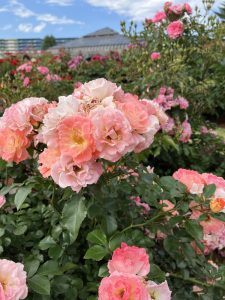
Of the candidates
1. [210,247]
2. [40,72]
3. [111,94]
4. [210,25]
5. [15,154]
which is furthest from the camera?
[40,72]

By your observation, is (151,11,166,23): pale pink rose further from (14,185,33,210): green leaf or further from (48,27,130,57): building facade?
(48,27,130,57): building facade

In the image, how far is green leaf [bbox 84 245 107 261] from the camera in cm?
115

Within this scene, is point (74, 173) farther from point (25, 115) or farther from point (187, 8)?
point (187, 8)

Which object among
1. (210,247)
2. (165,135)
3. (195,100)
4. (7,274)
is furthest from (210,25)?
(7,274)

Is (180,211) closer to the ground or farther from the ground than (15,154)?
closer to the ground

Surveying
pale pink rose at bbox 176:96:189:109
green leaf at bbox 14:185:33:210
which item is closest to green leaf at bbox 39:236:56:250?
green leaf at bbox 14:185:33:210

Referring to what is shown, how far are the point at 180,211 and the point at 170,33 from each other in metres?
3.48

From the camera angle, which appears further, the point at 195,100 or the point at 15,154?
the point at 195,100

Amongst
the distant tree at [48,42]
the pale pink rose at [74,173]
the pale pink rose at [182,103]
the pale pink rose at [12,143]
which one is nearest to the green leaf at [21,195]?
the pale pink rose at [12,143]

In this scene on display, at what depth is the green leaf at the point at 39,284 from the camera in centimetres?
108

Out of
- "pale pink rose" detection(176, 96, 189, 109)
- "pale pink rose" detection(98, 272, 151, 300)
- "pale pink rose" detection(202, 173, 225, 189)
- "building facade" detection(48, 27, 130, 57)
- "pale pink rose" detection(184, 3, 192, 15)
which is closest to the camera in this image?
"pale pink rose" detection(98, 272, 151, 300)

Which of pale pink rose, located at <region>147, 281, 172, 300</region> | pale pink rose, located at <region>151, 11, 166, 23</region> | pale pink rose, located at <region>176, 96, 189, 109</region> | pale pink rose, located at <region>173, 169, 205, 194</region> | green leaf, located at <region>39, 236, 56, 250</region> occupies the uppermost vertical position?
pale pink rose, located at <region>151, 11, 166, 23</region>

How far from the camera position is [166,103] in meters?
3.81

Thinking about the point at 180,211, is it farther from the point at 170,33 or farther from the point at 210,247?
the point at 170,33
